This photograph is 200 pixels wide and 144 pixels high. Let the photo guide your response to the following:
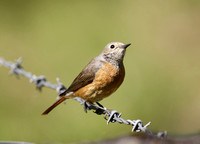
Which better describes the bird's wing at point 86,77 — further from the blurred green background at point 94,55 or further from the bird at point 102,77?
the blurred green background at point 94,55

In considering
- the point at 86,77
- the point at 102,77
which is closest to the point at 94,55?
the point at 86,77

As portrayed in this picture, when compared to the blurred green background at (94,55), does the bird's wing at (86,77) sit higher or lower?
lower

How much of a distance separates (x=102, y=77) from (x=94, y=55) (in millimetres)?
2881

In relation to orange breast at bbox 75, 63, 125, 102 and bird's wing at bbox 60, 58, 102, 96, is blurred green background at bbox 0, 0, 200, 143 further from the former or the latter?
bird's wing at bbox 60, 58, 102, 96

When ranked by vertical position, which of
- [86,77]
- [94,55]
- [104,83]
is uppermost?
[94,55]

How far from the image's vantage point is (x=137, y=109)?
590cm

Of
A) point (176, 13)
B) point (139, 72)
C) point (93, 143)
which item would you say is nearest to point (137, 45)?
point (139, 72)

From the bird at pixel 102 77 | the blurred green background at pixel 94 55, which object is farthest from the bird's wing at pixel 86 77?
the blurred green background at pixel 94 55

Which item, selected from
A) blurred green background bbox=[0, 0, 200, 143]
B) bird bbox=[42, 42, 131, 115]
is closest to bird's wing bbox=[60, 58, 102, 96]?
bird bbox=[42, 42, 131, 115]

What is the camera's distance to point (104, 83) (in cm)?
386

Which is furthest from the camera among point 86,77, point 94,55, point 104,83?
point 94,55

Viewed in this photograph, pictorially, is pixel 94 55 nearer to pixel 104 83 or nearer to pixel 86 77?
pixel 86 77

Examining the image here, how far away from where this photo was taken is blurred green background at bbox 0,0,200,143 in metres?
5.78

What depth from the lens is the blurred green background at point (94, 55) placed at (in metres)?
5.78
